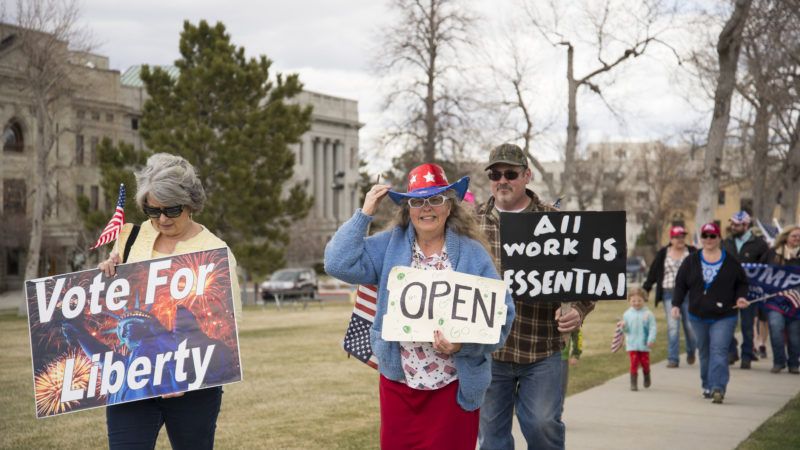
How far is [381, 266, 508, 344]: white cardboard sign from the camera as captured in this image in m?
4.88

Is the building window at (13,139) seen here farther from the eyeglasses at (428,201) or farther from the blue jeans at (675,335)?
the eyeglasses at (428,201)

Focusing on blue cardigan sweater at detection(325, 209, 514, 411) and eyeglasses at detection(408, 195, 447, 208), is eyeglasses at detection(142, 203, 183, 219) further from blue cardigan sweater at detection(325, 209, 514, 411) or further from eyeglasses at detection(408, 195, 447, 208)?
eyeglasses at detection(408, 195, 447, 208)

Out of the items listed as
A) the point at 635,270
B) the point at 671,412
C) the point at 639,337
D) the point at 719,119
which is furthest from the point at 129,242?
the point at 635,270

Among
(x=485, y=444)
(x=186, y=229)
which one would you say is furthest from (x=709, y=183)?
(x=186, y=229)

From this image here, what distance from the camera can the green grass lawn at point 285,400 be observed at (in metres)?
9.22

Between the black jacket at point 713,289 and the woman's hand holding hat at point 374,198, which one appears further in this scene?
the black jacket at point 713,289

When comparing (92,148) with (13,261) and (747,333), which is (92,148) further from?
(747,333)

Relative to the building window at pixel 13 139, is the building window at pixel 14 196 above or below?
below

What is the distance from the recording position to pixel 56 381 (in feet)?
16.6

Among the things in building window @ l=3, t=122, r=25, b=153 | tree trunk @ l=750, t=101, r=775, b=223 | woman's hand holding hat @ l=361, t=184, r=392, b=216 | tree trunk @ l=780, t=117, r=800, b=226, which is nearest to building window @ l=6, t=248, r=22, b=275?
building window @ l=3, t=122, r=25, b=153

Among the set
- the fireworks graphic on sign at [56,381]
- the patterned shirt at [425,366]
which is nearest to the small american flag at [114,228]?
the fireworks graphic on sign at [56,381]

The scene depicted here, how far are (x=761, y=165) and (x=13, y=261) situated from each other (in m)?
41.7

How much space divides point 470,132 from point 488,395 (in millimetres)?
36941

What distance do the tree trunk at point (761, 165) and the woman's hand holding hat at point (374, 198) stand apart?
3011 centimetres
